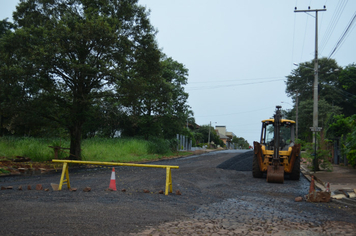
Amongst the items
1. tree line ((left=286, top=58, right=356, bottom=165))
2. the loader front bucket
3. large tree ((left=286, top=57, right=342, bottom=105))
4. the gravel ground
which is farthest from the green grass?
large tree ((left=286, top=57, right=342, bottom=105))

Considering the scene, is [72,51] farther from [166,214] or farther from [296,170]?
[166,214]

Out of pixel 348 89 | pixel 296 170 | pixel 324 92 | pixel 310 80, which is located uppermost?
pixel 310 80

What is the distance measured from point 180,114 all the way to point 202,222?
110ft

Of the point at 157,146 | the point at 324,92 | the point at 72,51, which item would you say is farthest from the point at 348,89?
the point at 72,51

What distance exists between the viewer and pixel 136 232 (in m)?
5.86

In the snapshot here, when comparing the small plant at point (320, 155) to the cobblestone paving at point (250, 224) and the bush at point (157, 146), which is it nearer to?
the cobblestone paving at point (250, 224)

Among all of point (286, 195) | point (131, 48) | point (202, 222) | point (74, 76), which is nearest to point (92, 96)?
point (74, 76)

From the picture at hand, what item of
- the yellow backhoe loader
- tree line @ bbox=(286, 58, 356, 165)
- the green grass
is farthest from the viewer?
tree line @ bbox=(286, 58, 356, 165)

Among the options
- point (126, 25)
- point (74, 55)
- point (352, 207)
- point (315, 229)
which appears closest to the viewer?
point (315, 229)

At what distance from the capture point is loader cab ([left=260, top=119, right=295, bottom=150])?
1692cm

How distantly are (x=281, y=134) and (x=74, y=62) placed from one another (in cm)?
1121

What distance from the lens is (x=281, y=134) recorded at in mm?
17422

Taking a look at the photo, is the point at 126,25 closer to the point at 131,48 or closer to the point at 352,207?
the point at 131,48

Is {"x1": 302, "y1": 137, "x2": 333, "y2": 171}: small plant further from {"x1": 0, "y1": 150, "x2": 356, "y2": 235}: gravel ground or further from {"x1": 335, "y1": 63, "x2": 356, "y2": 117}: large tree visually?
{"x1": 335, "y1": 63, "x2": 356, "y2": 117}: large tree
